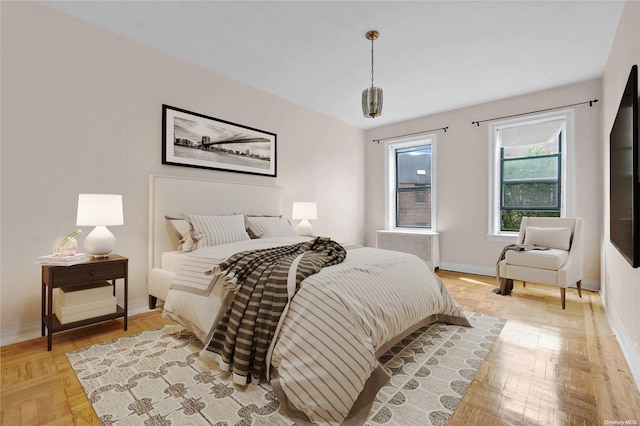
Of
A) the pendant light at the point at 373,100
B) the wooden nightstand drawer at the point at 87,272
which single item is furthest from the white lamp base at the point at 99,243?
the pendant light at the point at 373,100

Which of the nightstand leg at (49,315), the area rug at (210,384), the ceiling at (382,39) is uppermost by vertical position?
the ceiling at (382,39)

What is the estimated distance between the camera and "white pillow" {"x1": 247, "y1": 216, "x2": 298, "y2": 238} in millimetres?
3400

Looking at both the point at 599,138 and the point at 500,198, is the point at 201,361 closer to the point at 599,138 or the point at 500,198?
the point at 500,198

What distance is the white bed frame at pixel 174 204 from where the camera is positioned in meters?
2.99

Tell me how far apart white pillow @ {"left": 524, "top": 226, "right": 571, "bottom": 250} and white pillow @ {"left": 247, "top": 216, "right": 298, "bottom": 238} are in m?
2.88

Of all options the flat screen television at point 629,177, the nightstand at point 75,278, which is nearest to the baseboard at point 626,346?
the flat screen television at point 629,177

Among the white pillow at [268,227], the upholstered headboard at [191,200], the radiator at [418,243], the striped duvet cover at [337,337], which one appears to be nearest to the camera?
the striped duvet cover at [337,337]

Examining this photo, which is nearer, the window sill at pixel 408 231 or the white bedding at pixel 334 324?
the white bedding at pixel 334 324

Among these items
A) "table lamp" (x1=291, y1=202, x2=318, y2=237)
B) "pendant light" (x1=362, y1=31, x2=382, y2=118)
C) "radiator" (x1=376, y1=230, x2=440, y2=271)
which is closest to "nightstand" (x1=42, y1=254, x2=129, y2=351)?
"table lamp" (x1=291, y1=202, x2=318, y2=237)

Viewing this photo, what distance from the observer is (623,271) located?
2.32 metres

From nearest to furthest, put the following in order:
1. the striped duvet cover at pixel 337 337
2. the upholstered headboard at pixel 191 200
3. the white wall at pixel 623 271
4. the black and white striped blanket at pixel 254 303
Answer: the striped duvet cover at pixel 337 337 → the black and white striped blanket at pixel 254 303 → the white wall at pixel 623 271 → the upholstered headboard at pixel 191 200

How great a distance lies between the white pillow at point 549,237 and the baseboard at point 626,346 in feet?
3.04

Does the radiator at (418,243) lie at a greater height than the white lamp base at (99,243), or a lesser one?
lesser

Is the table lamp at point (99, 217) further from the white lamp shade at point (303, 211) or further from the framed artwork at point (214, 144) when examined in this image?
the white lamp shade at point (303, 211)
